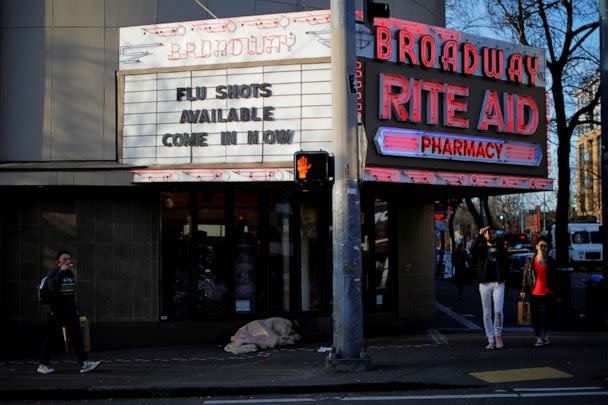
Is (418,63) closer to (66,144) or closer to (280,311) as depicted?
(280,311)

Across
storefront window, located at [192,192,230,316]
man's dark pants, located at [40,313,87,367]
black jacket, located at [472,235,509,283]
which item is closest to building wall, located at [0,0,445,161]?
storefront window, located at [192,192,230,316]

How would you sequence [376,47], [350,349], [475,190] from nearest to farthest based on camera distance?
[350,349]
[376,47]
[475,190]

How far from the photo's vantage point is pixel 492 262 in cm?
1273

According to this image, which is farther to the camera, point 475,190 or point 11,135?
point 475,190

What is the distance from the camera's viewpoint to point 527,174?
49.9ft

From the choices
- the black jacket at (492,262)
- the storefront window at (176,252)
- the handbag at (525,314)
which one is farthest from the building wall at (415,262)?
the storefront window at (176,252)

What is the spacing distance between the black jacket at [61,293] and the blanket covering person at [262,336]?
10.4 ft

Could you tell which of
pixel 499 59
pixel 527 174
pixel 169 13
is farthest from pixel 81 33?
pixel 527 174

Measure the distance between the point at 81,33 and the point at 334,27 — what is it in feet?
19.5

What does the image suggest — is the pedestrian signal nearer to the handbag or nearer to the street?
the street

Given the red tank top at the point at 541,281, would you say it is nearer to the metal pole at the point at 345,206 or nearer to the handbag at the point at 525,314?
the handbag at the point at 525,314

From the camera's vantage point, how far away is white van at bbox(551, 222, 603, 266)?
4938 centimetres

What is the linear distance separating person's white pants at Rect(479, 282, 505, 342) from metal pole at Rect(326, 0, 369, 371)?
2.87m

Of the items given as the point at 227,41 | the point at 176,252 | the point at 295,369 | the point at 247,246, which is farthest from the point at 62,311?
the point at 227,41
